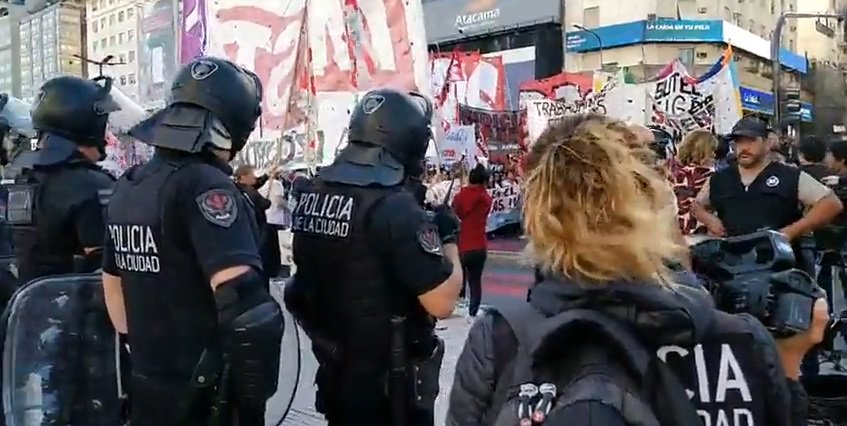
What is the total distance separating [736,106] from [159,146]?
13.6 m

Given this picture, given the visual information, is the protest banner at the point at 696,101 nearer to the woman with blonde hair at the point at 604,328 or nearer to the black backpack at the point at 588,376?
the woman with blonde hair at the point at 604,328

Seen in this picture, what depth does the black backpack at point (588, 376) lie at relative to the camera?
1.63 meters

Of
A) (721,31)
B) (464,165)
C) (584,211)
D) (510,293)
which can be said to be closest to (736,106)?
(464,165)

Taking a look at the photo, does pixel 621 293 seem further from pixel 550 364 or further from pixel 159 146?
pixel 159 146

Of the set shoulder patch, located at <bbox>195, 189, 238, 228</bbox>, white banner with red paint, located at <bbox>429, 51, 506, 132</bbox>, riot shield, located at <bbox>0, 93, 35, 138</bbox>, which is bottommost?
shoulder patch, located at <bbox>195, 189, 238, 228</bbox>

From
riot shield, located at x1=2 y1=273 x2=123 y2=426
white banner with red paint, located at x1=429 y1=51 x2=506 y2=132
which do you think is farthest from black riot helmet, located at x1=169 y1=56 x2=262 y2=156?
white banner with red paint, located at x1=429 y1=51 x2=506 y2=132

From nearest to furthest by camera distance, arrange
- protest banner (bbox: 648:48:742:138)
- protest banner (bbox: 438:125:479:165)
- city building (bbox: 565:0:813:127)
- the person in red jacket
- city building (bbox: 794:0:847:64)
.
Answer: the person in red jacket → protest banner (bbox: 648:48:742:138) → protest banner (bbox: 438:125:479:165) → city building (bbox: 565:0:813:127) → city building (bbox: 794:0:847:64)

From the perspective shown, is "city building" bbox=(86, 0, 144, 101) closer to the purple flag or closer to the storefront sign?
the storefront sign

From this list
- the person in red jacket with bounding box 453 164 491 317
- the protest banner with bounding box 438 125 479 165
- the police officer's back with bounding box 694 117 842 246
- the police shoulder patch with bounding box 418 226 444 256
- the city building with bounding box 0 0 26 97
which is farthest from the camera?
the city building with bounding box 0 0 26 97

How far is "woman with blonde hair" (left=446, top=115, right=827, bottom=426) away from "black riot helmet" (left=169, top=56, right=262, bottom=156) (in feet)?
4.23

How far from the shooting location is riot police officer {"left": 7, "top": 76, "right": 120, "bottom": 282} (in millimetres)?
3680

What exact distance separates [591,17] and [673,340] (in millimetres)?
54002

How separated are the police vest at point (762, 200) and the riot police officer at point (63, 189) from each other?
3.38 meters

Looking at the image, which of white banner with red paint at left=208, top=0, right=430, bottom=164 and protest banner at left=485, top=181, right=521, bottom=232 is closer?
white banner with red paint at left=208, top=0, right=430, bottom=164
